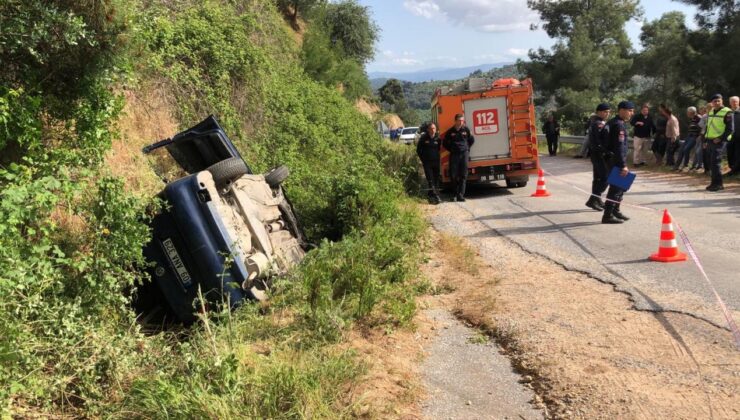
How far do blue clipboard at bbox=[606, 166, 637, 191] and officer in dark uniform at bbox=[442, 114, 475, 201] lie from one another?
13.2ft

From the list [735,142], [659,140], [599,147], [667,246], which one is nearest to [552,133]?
[659,140]

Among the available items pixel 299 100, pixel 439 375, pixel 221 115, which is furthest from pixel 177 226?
pixel 299 100

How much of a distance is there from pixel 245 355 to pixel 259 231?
2.29 meters

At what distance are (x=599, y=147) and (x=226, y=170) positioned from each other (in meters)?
6.34

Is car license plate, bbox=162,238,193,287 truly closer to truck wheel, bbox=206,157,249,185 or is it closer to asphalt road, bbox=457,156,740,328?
truck wheel, bbox=206,157,249,185

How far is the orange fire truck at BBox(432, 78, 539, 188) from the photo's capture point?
Result: 1358 centimetres

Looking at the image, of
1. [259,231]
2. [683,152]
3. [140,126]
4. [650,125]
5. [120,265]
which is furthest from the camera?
[650,125]

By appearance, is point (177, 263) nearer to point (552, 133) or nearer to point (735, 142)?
point (735, 142)

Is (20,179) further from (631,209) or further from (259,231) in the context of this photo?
(631,209)

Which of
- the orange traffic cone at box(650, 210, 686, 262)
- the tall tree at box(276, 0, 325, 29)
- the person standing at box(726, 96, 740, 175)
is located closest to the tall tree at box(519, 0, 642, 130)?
the tall tree at box(276, 0, 325, 29)

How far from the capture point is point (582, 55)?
44125mm

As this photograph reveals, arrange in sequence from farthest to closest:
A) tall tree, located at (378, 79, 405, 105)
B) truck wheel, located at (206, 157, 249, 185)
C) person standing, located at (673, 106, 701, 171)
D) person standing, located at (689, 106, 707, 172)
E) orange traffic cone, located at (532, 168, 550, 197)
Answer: tall tree, located at (378, 79, 405, 105) < person standing, located at (673, 106, 701, 171) < person standing, located at (689, 106, 707, 172) < orange traffic cone, located at (532, 168, 550, 197) < truck wheel, located at (206, 157, 249, 185)

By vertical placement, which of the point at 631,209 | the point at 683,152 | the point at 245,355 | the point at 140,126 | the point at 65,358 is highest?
the point at 140,126

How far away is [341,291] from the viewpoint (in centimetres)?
527
